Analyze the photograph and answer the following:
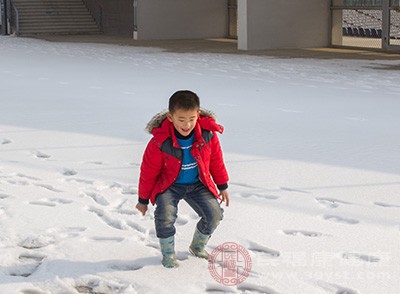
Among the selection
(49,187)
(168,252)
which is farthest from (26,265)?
(49,187)

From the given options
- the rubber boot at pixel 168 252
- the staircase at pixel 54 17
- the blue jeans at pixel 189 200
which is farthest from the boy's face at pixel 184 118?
the staircase at pixel 54 17

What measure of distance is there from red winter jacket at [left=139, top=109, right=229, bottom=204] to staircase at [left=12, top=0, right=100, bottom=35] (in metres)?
30.1

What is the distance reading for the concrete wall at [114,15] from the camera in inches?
1363

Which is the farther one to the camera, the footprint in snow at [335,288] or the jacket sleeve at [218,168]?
the jacket sleeve at [218,168]

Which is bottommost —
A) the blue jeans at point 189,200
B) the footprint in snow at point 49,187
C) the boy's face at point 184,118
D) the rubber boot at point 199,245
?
the footprint in snow at point 49,187

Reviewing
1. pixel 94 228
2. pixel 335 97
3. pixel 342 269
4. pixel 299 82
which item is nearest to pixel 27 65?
pixel 299 82

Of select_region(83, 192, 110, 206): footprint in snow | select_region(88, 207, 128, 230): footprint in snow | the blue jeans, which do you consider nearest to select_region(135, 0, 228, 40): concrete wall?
select_region(83, 192, 110, 206): footprint in snow

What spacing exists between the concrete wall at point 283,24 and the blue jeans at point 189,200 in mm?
19640

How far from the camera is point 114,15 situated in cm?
3544

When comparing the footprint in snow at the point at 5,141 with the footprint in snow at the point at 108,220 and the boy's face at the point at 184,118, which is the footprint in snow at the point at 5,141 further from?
the boy's face at the point at 184,118

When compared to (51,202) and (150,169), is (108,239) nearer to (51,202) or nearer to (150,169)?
(150,169)

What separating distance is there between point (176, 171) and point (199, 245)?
1.61ft

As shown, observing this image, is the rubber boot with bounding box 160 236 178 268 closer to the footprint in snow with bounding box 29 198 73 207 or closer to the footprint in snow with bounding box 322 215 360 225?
the footprint in snow with bounding box 322 215 360 225

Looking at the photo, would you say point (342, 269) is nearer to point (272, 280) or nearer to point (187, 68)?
point (272, 280)
